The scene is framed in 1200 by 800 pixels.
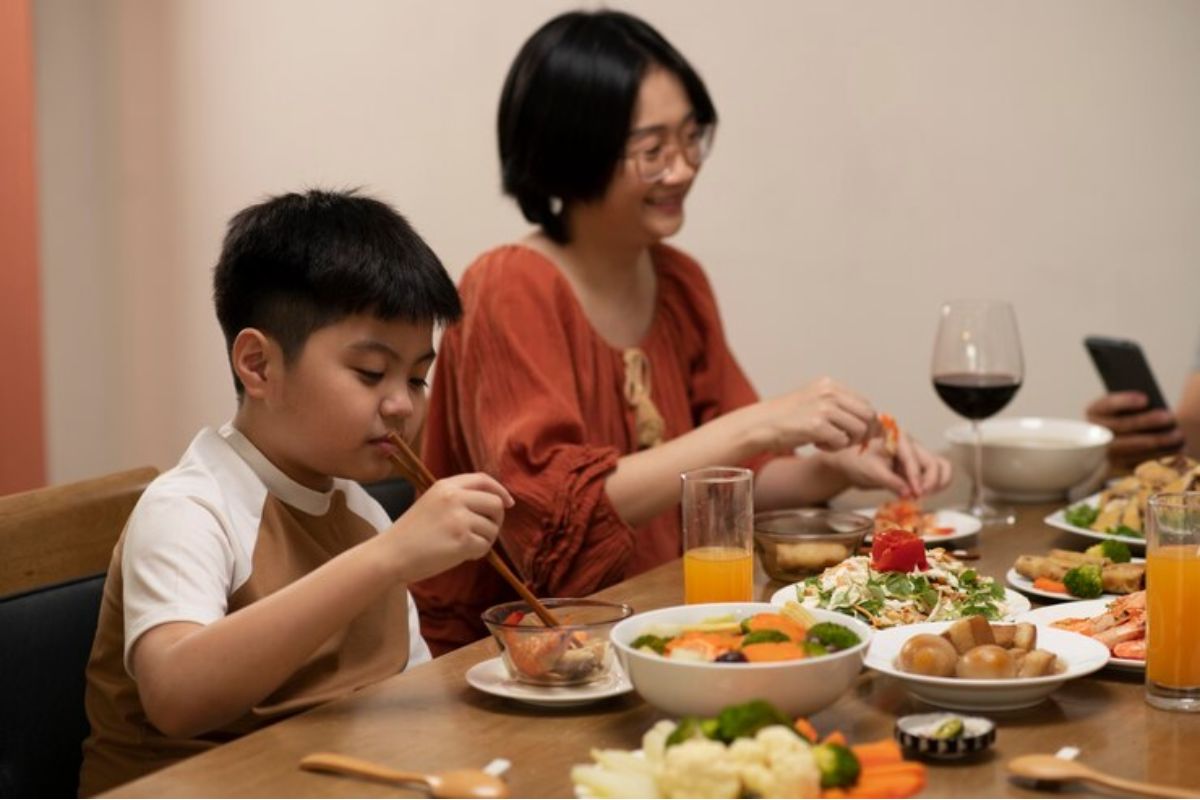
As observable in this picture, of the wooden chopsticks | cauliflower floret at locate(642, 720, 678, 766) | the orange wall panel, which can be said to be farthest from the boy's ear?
the orange wall panel

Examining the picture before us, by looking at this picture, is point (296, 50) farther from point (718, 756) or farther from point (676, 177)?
point (718, 756)

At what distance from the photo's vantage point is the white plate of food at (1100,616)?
1350mm

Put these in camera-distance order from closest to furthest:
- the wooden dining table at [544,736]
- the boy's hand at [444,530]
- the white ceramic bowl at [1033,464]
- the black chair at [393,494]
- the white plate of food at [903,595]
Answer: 1. the wooden dining table at [544,736]
2. the boy's hand at [444,530]
3. the white plate of food at [903,595]
4. the black chair at [393,494]
5. the white ceramic bowl at [1033,464]

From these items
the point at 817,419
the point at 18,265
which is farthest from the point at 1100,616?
the point at 18,265

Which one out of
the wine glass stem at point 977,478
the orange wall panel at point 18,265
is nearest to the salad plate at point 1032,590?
the wine glass stem at point 977,478

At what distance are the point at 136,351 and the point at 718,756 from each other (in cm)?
354

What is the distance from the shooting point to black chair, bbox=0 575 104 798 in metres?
1.54

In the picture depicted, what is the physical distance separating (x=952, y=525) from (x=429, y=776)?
111cm

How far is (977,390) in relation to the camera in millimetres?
2184

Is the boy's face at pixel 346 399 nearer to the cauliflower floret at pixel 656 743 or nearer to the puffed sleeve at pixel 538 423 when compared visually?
the puffed sleeve at pixel 538 423

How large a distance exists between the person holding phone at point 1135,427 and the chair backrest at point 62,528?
1.53m

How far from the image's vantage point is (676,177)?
233 centimetres

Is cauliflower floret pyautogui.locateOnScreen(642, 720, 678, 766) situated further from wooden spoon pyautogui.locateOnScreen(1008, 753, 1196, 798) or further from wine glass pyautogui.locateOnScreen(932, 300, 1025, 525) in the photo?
wine glass pyautogui.locateOnScreen(932, 300, 1025, 525)

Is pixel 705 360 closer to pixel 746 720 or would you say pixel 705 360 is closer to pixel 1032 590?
pixel 1032 590
